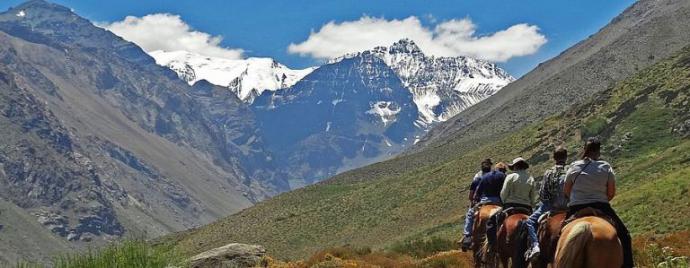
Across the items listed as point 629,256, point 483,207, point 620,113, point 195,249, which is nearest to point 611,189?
point 629,256

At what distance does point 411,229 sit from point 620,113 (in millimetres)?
30709

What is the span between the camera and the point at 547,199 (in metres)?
14.5

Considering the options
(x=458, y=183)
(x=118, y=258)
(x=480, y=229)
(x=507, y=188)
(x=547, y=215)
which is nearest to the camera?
(x=547, y=215)

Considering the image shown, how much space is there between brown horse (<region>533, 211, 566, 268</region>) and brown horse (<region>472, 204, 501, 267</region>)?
5.09m

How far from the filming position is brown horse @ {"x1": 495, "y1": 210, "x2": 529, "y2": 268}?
51.0 feet

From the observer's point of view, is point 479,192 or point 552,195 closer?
point 552,195

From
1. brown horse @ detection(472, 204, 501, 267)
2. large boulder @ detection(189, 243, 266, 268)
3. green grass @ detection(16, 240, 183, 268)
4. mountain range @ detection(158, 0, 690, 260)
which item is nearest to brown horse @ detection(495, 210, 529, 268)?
brown horse @ detection(472, 204, 501, 267)

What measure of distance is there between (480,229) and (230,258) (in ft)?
45.2

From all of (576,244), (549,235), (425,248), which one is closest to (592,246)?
(576,244)

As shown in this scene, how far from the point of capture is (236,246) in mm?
32312

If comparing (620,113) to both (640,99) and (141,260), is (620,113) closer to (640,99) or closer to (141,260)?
(640,99)

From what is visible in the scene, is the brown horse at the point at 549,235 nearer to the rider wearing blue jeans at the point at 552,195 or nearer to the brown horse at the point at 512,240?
the rider wearing blue jeans at the point at 552,195

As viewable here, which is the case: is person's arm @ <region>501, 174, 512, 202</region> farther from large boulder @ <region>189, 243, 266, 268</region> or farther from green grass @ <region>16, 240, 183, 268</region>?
large boulder @ <region>189, 243, 266, 268</region>

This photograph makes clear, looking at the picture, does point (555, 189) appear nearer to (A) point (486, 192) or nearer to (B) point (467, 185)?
(A) point (486, 192)
